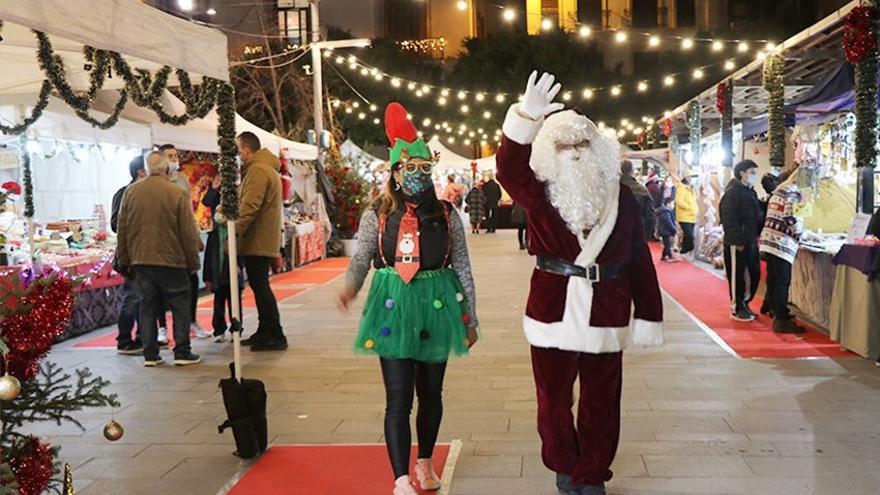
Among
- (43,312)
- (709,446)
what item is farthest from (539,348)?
(43,312)

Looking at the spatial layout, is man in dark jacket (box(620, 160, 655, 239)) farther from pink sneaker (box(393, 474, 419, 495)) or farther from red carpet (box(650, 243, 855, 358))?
pink sneaker (box(393, 474, 419, 495))

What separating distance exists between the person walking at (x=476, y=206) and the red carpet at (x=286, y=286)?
839 cm

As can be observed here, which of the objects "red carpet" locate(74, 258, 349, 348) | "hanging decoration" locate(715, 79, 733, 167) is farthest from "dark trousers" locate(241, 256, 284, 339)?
"hanging decoration" locate(715, 79, 733, 167)

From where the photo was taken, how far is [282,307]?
10.8 m

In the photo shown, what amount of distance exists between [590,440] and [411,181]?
1.47 metres

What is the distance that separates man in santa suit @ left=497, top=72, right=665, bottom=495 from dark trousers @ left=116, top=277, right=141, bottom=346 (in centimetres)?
480

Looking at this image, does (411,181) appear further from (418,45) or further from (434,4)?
(434,4)

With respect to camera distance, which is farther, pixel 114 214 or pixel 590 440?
pixel 114 214

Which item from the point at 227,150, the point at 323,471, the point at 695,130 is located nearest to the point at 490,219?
the point at 695,130

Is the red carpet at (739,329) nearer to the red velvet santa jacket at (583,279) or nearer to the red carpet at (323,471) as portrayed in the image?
the red velvet santa jacket at (583,279)

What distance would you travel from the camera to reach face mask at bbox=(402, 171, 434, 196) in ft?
13.1

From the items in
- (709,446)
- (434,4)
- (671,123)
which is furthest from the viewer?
(434,4)

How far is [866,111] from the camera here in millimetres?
7957

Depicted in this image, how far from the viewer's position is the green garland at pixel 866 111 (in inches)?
311
